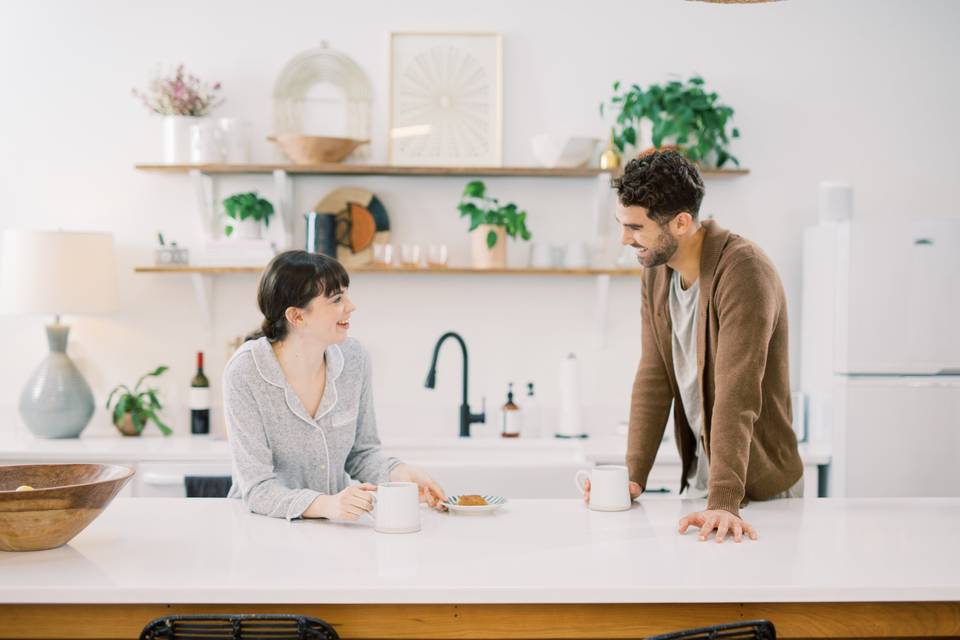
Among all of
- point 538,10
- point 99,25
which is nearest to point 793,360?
point 538,10

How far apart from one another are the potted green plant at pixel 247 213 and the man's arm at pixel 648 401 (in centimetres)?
188

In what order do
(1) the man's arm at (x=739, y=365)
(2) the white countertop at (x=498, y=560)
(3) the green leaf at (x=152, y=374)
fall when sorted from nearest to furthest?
(2) the white countertop at (x=498, y=560), (1) the man's arm at (x=739, y=365), (3) the green leaf at (x=152, y=374)

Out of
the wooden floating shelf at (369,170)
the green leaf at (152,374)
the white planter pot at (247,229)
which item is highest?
the wooden floating shelf at (369,170)

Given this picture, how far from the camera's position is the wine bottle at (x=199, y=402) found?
3857 millimetres

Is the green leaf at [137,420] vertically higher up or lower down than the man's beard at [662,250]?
lower down

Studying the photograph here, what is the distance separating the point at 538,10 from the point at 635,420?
213 cm

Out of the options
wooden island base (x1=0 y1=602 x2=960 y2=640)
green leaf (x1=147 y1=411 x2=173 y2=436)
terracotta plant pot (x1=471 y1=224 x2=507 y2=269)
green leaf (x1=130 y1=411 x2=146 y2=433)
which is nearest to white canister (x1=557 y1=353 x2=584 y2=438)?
terracotta plant pot (x1=471 y1=224 x2=507 y2=269)

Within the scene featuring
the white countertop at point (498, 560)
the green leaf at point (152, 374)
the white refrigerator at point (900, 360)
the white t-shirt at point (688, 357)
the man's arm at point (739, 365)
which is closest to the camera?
the white countertop at point (498, 560)

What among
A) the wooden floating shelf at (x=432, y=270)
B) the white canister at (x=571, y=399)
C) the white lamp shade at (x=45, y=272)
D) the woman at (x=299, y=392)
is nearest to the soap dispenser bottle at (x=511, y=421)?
the white canister at (x=571, y=399)

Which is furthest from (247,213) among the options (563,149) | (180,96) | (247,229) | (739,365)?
(739,365)

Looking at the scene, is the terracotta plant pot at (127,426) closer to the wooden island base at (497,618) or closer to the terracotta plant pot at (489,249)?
the terracotta plant pot at (489,249)

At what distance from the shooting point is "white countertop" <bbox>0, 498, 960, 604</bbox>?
1.53 metres

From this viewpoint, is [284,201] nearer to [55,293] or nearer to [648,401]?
[55,293]

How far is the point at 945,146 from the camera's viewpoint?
4.00 m
